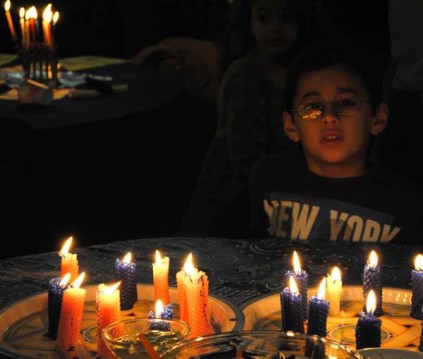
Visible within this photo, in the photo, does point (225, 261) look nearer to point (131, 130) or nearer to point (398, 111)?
point (398, 111)

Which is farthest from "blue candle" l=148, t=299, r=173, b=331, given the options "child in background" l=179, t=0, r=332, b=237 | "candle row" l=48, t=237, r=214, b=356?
"child in background" l=179, t=0, r=332, b=237

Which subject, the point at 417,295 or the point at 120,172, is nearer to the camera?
the point at 417,295

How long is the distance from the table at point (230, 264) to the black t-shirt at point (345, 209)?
47 cm

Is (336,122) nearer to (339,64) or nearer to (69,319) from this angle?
(339,64)

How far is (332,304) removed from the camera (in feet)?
7.08

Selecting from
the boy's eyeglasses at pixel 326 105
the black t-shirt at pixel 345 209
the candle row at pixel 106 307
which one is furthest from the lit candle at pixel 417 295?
the boy's eyeglasses at pixel 326 105

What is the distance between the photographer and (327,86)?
10.5ft

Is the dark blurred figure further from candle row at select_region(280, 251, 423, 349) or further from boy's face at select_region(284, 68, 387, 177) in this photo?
candle row at select_region(280, 251, 423, 349)

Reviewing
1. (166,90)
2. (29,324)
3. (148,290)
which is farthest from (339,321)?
(166,90)

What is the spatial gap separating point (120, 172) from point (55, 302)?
3141 mm

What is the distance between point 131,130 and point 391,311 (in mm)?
2549

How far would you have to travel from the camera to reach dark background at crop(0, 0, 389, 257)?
4078 mm

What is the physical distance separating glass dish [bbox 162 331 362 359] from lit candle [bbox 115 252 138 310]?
18.7 inches

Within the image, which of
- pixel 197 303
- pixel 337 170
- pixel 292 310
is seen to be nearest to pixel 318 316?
pixel 292 310
